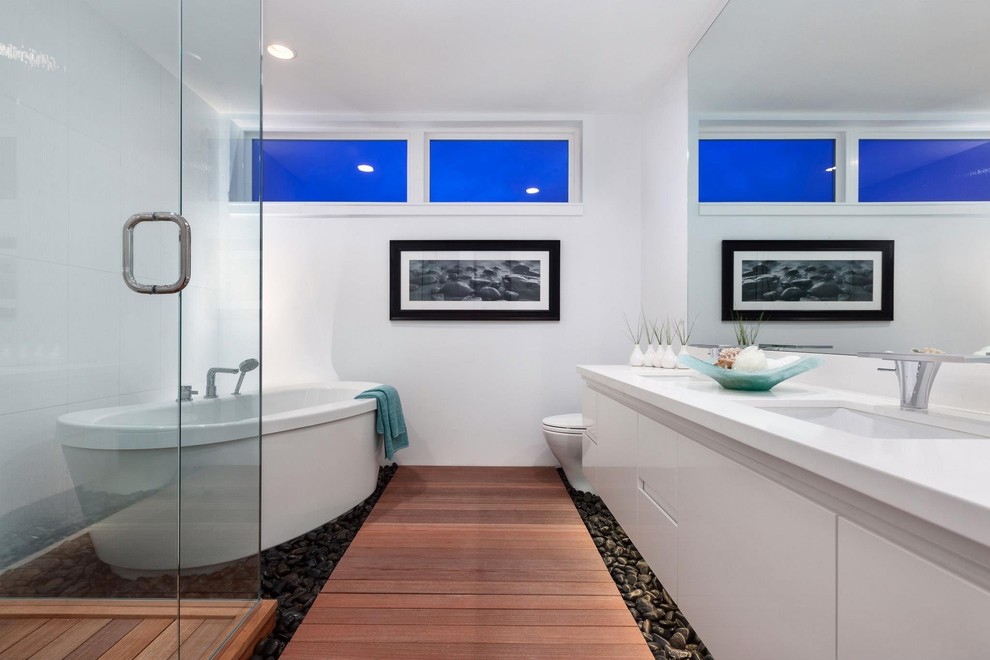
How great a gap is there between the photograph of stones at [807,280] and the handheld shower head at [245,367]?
6.32ft

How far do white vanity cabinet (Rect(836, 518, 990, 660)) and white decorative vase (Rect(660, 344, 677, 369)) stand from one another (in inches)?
67.0

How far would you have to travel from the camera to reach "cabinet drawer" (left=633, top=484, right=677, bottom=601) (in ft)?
4.09

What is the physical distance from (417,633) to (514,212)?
248 cm

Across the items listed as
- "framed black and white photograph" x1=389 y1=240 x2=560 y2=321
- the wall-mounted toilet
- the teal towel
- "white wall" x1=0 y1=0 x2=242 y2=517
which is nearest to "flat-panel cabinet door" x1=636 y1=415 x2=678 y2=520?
the wall-mounted toilet

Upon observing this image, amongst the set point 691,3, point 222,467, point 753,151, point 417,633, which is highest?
point 691,3

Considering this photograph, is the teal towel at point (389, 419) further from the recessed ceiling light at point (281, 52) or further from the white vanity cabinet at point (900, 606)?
the white vanity cabinet at point (900, 606)

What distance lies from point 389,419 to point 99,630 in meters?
1.55

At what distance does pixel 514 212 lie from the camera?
3008 millimetres

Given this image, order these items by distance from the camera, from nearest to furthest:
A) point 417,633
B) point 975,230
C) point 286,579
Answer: point 975,230 → point 417,633 → point 286,579

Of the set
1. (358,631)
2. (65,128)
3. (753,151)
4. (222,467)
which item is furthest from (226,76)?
(753,151)

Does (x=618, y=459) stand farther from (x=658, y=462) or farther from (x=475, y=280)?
(x=475, y=280)

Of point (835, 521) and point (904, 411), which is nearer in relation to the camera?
point (835, 521)

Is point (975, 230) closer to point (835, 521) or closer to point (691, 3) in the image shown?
point (835, 521)

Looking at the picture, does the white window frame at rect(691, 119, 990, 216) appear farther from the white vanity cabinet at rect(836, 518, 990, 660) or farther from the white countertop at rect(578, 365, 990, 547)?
the white vanity cabinet at rect(836, 518, 990, 660)
